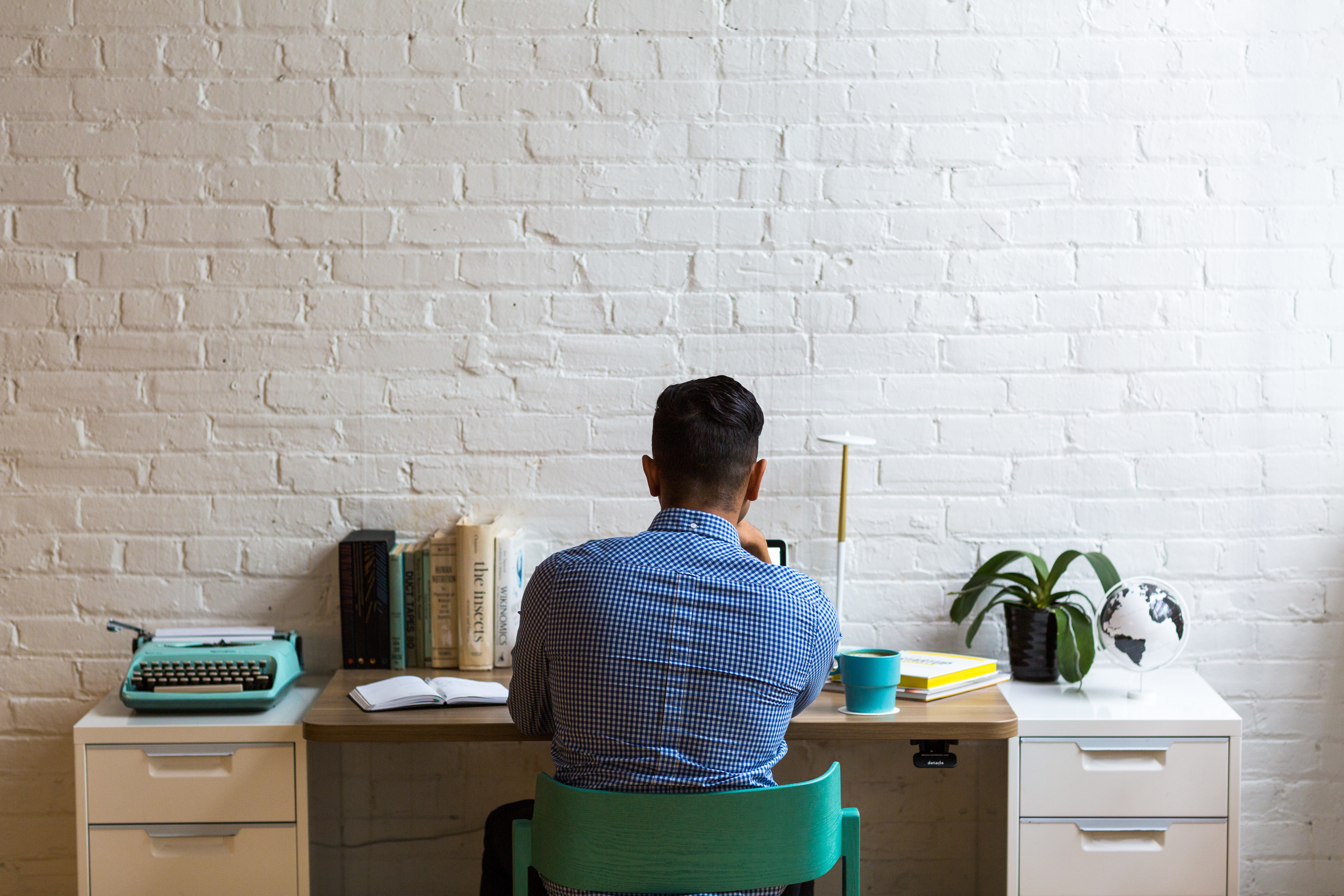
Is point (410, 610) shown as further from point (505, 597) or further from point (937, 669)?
point (937, 669)

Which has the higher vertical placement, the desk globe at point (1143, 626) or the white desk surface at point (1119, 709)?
the desk globe at point (1143, 626)

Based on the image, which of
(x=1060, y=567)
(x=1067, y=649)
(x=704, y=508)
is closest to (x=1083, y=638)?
(x=1067, y=649)

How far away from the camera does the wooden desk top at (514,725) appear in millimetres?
1917

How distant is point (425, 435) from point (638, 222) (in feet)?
2.20

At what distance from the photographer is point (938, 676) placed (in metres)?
2.08

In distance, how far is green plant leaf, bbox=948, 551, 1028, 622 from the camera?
2.33m

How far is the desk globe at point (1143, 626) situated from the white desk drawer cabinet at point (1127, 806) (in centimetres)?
15

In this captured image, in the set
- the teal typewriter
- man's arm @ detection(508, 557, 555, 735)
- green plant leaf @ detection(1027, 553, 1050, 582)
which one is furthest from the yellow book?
the teal typewriter

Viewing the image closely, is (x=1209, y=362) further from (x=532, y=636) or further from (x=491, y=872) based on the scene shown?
(x=491, y=872)

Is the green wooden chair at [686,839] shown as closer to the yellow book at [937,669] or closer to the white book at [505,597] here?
the yellow book at [937,669]

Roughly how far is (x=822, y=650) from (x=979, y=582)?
2.89 ft

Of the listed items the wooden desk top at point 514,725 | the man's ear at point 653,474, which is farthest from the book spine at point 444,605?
the man's ear at point 653,474

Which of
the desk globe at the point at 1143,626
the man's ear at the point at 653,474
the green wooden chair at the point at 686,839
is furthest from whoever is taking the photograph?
the desk globe at the point at 1143,626

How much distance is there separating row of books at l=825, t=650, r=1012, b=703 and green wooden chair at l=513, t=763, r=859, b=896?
25.3 inches
